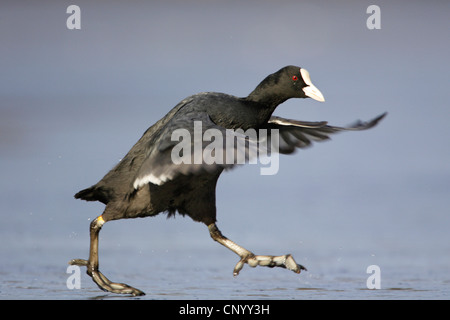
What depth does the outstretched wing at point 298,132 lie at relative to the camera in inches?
352

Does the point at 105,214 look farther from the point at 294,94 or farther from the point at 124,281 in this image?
the point at 294,94

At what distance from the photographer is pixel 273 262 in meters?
7.98

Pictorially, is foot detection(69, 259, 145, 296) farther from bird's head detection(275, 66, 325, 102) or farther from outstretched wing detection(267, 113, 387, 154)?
bird's head detection(275, 66, 325, 102)

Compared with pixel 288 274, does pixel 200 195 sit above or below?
above

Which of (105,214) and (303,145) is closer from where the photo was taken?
(105,214)

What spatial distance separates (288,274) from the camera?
9320mm

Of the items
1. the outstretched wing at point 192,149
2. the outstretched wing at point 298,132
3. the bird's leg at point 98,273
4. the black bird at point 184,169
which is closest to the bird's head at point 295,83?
the black bird at point 184,169

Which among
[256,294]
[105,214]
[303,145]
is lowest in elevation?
[256,294]

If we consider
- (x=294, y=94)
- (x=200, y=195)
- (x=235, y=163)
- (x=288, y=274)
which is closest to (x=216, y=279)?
(x=288, y=274)

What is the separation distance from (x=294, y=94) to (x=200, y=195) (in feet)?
4.81

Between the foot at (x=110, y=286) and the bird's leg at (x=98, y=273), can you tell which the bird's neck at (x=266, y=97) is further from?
the foot at (x=110, y=286)

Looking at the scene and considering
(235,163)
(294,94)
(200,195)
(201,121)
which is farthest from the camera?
(294,94)

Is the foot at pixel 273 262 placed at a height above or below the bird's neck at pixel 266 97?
below

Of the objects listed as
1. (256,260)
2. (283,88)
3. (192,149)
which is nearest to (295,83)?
(283,88)
